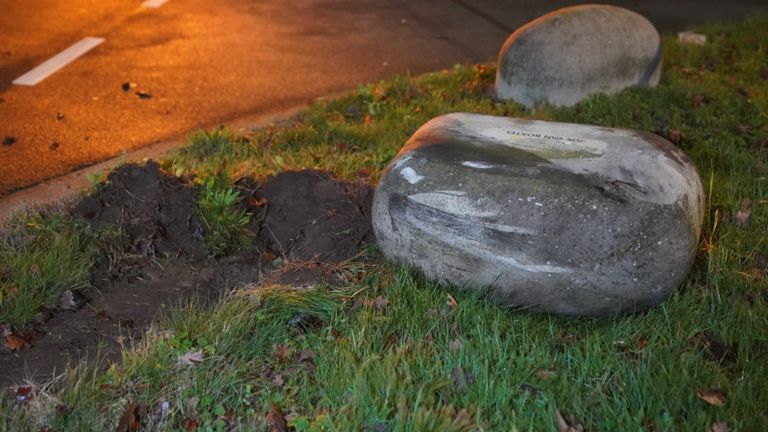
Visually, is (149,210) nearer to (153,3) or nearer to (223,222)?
(223,222)

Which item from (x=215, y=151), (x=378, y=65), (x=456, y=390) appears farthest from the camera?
(x=378, y=65)

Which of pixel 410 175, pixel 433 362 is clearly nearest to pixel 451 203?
pixel 410 175

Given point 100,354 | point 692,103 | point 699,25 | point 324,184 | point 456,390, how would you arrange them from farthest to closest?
point 699,25 → point 692,103 → point 324,184 → point 100,354 → point 456,390

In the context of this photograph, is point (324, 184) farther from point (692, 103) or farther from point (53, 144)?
point (692, 103)

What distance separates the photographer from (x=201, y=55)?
746 cm

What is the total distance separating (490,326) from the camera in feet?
11.5

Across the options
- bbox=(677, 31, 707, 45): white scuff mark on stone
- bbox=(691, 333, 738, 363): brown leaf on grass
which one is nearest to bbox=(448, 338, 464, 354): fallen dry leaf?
bbox=(691, 333, 738, 363): brown leaf on grass

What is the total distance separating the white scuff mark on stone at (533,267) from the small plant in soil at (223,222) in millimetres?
1324

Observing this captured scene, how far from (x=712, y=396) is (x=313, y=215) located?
2.09 m

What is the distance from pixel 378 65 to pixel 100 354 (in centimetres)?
463

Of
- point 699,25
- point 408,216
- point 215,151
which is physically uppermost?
point 408,216

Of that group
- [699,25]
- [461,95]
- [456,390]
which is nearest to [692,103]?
[461,95]

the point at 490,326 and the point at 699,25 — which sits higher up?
the point at 490,326

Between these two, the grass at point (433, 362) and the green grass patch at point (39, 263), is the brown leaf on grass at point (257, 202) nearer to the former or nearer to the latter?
the grass at point (433, 362)
